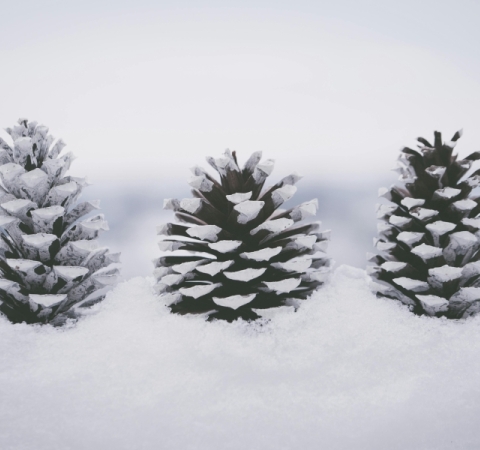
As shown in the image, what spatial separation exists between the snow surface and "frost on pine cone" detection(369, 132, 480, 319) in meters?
0.06

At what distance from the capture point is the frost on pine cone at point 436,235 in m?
0.97

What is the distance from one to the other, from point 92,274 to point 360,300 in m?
0.66

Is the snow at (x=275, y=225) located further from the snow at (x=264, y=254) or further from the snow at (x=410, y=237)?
the snow at (x=410, y=237)

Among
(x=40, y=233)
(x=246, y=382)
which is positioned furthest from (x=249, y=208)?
(x=40, y=233)

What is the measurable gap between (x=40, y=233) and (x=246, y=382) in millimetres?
539

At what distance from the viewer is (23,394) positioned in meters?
0.76

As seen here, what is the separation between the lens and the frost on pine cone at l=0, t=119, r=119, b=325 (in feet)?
3.09

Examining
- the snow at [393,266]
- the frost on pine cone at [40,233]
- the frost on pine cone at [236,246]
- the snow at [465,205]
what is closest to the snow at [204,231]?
the frost on pine cone at [236,246]

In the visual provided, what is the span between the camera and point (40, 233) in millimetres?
942

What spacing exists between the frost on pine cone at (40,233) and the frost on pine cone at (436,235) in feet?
2.35

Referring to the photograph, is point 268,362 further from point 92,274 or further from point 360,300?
point 92,274

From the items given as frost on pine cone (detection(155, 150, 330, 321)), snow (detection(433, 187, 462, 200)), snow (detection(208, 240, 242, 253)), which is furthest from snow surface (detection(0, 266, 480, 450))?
snow (detection(433, 187, 462, 200))

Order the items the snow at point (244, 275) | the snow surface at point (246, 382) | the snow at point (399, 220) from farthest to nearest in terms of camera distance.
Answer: the snow at point (399, 220) → the snow at point (244, 275) → the snow surface at point (246, 382)

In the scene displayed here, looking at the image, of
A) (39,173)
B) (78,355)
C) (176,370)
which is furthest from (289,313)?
(39,173)
